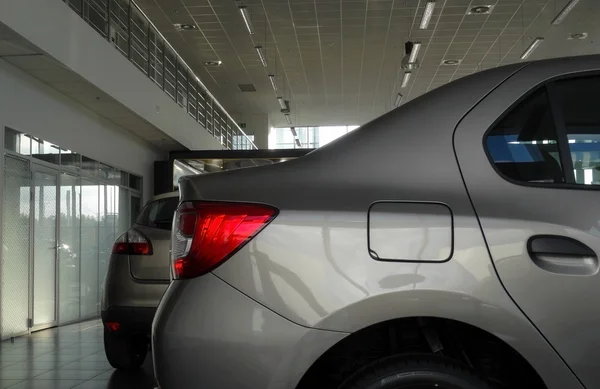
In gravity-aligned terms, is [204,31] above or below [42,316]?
above

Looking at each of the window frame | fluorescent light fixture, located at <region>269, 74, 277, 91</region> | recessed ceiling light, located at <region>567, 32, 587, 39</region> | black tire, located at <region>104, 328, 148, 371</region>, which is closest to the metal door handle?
the window frame

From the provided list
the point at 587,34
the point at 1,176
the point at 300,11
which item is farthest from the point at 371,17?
the point at 1,176

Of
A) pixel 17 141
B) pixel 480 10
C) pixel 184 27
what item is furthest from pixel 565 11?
pixel 17 141

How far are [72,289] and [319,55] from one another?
9.41 meters

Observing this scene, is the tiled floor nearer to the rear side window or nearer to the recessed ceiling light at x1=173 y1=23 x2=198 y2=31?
the rear side window

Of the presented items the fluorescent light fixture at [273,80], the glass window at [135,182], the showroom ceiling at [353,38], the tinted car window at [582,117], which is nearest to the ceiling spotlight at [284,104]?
the showroom ceiling at [353,38]

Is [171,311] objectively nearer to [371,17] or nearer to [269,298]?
[269,298]

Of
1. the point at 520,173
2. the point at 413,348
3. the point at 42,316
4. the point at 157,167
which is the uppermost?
the point at 157,167

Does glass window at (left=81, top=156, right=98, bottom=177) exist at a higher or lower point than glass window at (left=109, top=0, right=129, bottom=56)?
lower

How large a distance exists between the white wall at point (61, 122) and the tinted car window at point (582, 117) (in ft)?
26.2

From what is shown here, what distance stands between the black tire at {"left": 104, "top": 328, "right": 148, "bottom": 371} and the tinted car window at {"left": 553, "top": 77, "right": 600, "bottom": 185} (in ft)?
13.1

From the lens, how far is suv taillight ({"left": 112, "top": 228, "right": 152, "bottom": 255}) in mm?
4398

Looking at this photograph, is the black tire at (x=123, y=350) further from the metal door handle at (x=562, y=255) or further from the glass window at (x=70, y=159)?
the glass window at (x=70, y=159)

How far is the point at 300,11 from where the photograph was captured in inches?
519
